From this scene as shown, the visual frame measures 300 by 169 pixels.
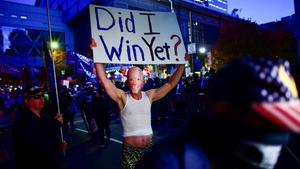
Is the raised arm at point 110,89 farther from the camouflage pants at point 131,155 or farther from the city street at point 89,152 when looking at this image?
the city street at point 89,152

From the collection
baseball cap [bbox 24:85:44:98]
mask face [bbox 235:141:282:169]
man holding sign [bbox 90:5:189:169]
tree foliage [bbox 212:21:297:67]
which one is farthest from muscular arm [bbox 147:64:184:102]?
tree foliage [bbox 212:21:297:67]

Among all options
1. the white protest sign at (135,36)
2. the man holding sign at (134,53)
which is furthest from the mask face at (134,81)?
the white protest sign at (135,36)

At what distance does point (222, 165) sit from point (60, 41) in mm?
57417

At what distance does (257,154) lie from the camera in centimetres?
122

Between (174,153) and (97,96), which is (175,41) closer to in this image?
(174,153)

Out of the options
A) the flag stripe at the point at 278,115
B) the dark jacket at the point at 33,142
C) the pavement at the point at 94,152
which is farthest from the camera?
the pavement at the point at 94,152

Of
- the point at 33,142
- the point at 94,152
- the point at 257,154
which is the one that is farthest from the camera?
the point at 94,152

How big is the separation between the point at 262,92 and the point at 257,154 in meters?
0.28

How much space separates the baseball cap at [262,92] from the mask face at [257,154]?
0.14 metres

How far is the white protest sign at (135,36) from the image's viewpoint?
450 cm

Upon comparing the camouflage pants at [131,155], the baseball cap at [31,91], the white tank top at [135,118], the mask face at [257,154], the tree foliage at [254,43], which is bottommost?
the camouflage pants at [131,155]

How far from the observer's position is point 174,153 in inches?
55.6

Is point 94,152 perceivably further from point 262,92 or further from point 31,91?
point 262,92

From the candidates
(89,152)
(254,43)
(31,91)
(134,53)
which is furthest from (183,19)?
(31,91)
